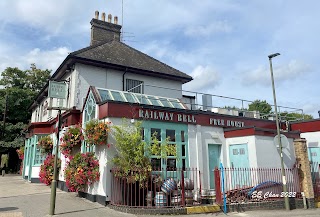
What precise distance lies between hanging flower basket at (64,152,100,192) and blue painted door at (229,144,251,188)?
5.90 metres

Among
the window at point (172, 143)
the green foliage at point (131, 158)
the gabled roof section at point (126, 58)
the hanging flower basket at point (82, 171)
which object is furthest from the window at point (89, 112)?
the gabled roof section at point (126, 58)

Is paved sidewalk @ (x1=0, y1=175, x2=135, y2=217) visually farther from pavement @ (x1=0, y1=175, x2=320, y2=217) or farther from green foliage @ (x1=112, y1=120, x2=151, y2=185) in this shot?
green foliage @ (x1=112, y1=120, x2=151, y2=185)

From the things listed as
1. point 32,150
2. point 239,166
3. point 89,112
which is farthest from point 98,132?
point 32,150

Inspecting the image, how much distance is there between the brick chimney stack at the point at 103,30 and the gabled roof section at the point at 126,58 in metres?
1.19

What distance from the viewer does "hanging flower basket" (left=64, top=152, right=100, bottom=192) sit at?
11.0 meters

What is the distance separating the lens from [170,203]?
9.80 m

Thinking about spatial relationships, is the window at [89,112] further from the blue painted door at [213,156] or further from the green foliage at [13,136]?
the green foliage at [13,136]

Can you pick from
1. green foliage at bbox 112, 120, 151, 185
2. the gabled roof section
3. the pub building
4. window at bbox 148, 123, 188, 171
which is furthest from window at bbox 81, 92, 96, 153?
the gabled roof section

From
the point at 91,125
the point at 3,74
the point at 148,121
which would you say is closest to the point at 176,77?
the point at 148,121

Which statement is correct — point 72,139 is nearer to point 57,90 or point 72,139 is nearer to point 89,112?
point 89,112

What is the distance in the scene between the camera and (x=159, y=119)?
1238 centimetres

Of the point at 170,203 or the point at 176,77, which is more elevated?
the point at 176,77

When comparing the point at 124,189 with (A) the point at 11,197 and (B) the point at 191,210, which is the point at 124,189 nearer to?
(B) the point at 191,210

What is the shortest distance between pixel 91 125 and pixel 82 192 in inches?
142
